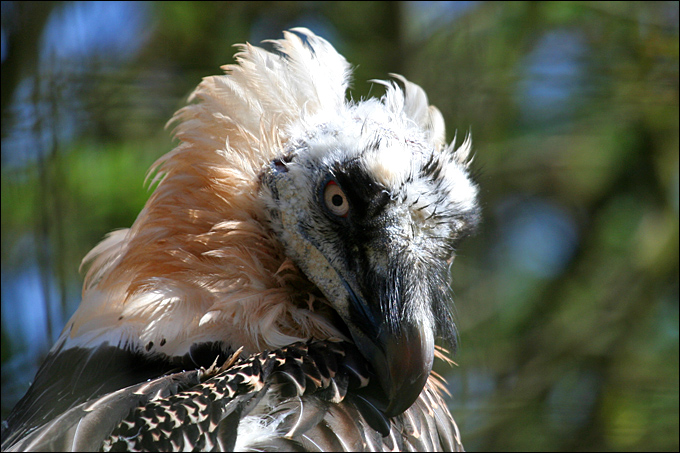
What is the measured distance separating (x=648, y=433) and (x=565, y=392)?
23.5 inches

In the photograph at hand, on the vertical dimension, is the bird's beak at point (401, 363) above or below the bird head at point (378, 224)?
below

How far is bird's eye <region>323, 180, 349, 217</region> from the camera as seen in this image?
146 cm

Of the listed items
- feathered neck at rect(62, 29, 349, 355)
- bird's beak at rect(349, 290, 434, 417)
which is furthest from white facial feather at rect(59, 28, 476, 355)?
bird's beak at rect(349, 290, 434, 417)

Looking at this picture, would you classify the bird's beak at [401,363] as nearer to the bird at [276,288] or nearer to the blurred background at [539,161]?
the bird at [276,288]

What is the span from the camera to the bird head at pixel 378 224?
1.33 m

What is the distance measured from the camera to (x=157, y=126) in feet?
12.8

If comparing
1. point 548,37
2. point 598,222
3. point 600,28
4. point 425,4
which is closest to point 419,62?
point 425,4

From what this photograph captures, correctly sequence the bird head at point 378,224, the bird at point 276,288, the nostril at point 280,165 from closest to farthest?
the bird at point 276,288, the bird head at point 378,224, the nostril at point 280,165

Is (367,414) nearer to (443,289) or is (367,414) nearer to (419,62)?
(443,289)

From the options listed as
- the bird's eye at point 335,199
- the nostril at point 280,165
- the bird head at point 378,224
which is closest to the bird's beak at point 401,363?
the bird head at point 378,224

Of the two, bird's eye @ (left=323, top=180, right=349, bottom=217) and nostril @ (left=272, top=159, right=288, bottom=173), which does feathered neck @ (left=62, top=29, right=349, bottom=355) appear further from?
bird's eye @ (left=323, top=180, right=349, bottom=217)

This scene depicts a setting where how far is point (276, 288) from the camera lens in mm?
1545

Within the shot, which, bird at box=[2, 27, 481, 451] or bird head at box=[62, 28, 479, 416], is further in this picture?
bird head at box=[62, 28, 479, 416]

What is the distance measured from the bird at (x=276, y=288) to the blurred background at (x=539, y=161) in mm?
2190
